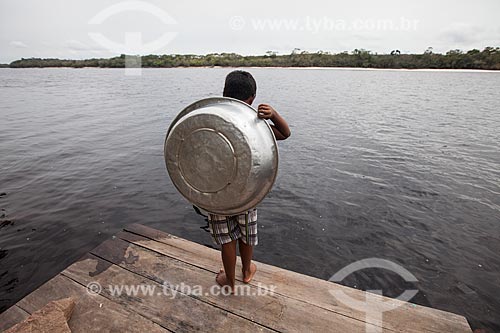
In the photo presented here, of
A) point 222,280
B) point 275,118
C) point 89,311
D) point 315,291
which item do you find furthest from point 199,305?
point 275,118

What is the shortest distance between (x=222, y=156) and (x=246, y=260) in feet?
4.47

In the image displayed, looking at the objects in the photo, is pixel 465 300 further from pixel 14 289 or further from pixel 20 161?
pixel 20 161

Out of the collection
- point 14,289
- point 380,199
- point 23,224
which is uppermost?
point 380,199

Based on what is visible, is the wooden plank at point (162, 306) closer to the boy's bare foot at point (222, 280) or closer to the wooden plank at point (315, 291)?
the boy's bare foot at point (222, 280)

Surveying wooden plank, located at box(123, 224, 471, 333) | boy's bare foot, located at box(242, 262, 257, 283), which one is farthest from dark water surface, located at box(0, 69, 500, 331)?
boy's bare foot, located at box(242, 262, 257, 283)

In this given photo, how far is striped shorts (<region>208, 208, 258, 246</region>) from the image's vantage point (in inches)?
99.5

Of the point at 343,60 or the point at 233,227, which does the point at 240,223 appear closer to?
the point at 233,227

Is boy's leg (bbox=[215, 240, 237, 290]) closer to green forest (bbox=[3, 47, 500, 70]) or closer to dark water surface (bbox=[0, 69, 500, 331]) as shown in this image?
dark water surface (bbox=[0, 69, 500, 331])

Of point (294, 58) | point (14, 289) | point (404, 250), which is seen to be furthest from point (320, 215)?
point (294, 58)

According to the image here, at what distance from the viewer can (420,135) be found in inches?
500

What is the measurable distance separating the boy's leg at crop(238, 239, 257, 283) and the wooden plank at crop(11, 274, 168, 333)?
2.88 feet

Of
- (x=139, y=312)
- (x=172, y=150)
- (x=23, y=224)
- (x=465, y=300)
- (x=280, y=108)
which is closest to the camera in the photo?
(x=172, y=150)

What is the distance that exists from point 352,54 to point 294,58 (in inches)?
693

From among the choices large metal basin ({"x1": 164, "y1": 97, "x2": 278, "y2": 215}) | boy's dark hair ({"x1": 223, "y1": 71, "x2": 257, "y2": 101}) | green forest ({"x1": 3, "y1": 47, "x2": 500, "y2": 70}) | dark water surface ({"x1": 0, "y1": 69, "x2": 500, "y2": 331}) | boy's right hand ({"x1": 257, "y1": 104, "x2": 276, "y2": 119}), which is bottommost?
dark water surface ({"x1": 0, "y1": 69, "x2": 500, "y2": 331})
